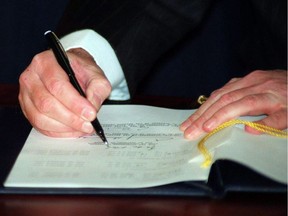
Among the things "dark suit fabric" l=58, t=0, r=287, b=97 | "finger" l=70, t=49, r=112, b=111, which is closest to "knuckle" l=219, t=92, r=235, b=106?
"finger" l=70, t=49, r=112, b=111

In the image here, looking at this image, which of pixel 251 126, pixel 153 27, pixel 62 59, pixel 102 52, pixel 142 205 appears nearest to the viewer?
pixel 142 205

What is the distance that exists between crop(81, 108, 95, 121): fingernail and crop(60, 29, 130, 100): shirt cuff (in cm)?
24

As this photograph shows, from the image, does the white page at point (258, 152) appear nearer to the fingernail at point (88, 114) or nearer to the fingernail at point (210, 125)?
the fingernail at point (210, 125)

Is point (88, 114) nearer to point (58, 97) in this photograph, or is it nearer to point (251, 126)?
point (58, 97)

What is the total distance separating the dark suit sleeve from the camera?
1.03 m

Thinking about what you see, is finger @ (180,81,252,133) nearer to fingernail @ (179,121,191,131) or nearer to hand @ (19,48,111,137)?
fingernail @ (179,121,191,131)

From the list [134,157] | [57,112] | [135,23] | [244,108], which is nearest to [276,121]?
[244,108]

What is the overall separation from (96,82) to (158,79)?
100 cm

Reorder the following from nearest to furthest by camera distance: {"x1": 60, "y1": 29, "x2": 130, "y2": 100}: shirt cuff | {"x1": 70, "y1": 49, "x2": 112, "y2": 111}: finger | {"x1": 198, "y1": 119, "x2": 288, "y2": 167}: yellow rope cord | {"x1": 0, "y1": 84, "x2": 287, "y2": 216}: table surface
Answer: {"x1": 0, "y1": 84, "x2": 287, "y2": 216}: table surface → {"x1": 198, "y1": 119, "x2": 288, "y2": 167}: yellow rope cord → {"x1": 70, "y1": 49, "x2": 112, "y2": 111}: finger → {"x1": 60, "y1": 29, "x2": 130, "y2": 100}: shirt cuff

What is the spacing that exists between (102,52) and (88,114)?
0.27 metres

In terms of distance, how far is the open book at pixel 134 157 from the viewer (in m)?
0.61

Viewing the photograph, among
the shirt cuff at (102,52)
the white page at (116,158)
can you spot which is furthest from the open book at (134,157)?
Answer: the shirt cuff at (102,52)

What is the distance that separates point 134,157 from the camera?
2.20 feet

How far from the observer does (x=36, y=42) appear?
178cm
